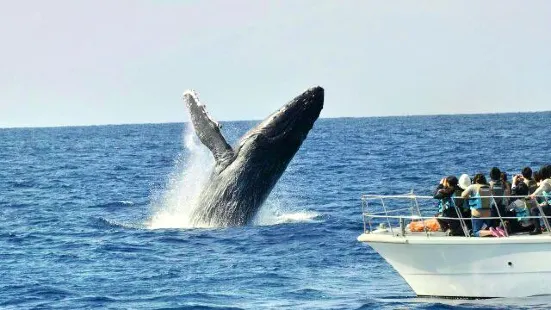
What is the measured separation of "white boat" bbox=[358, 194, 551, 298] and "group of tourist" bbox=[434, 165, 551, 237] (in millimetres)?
207

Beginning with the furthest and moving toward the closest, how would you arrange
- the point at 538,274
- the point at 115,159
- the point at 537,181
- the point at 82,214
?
the point at 115,159, the point at 82,214, the point at 537,181, the point at 538,274

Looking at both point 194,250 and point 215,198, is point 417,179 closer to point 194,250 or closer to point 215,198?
point 215,198

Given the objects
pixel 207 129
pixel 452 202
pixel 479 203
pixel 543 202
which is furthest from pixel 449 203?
pixel 207 129

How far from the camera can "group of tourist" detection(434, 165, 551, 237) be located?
12914 millimetres

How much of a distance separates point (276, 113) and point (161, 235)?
10.2 feet

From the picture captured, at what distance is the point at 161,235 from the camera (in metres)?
19.7

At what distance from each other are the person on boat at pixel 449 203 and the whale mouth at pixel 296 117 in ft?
16.9

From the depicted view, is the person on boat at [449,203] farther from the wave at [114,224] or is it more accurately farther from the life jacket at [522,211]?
the wave at [114,224]

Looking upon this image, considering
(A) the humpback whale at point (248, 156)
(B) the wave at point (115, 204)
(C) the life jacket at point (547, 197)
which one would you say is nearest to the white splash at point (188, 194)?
(A) the humpback whale at point (248, 156)

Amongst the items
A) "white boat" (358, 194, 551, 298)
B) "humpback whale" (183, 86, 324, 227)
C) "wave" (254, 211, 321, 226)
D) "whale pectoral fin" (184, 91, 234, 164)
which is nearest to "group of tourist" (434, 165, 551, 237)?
"white boat" (358, 194, 551, 298)

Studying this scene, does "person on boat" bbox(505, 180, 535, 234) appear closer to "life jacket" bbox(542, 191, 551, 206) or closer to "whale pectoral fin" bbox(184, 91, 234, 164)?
"life jacket" bbox(542, 191, 551, 206)

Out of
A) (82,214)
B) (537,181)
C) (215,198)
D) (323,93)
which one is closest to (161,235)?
(215,198)

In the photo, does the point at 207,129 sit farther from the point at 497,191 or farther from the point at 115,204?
the point at 115,204

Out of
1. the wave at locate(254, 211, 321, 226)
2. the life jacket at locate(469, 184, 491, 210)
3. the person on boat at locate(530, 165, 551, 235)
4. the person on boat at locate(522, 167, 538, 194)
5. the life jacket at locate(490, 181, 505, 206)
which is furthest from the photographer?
the wave at locate(254, 211, 321, 226)
